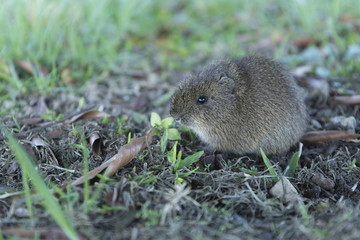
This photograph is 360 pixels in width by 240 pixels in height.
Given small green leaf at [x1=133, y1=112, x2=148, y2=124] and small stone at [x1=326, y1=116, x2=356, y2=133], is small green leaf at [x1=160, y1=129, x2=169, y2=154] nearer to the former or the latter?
small green leaf at [x1=133, y1=112, x2=148, y2=124]

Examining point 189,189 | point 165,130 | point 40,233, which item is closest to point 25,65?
point 165,130

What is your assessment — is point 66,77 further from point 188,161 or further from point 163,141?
point 188,161

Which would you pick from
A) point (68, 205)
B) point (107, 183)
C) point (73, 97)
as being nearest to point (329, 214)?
point (107, 183)

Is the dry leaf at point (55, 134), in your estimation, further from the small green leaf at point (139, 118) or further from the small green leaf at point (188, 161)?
the small green leaf at point (188, 161)

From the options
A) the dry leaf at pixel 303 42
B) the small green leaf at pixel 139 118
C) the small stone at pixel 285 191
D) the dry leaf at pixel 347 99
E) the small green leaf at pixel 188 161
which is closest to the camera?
the small stone at pixel 285 191

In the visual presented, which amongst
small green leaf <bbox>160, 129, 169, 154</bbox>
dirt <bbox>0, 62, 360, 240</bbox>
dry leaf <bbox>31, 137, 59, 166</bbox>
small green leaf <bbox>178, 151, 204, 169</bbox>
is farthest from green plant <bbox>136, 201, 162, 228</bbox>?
dry leaf <bbox>31, 137, 59, 166</bbox>

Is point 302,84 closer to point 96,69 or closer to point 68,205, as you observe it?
point 96,69

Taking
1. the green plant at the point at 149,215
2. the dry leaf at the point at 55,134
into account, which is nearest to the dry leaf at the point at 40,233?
the green plant at the point at 149,215
